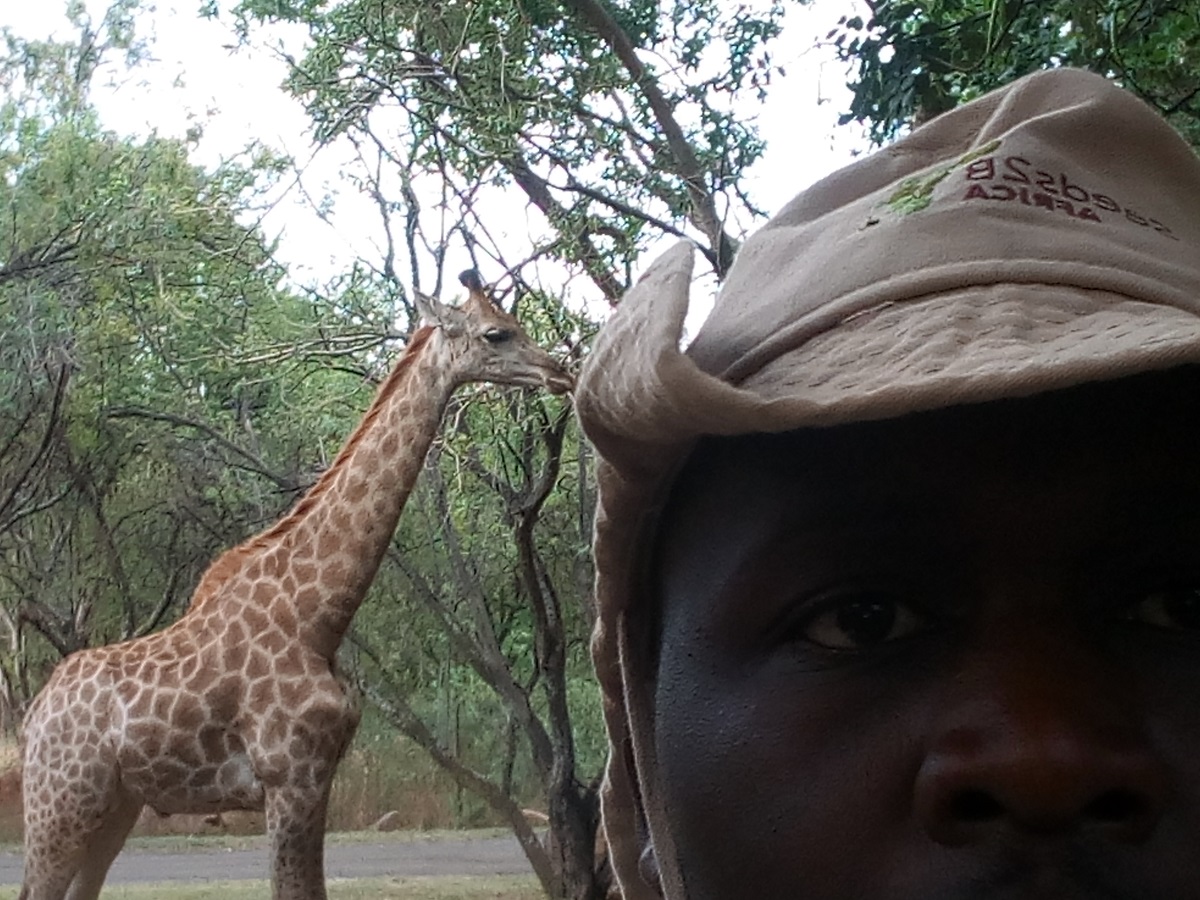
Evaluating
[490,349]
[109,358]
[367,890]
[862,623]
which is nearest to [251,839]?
[367,890]

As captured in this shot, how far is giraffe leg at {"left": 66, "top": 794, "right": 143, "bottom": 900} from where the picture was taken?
2.33 metres

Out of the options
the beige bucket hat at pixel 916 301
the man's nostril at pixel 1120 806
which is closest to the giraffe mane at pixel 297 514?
the beige bucket hat at pixel 916 301

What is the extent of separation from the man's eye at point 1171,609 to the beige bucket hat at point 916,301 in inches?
3.3

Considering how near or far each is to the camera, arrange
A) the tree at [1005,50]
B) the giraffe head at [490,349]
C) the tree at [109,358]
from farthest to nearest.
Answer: the tree at [109,358]
the giraffe head at [490,349]
the tree at [1005,50]

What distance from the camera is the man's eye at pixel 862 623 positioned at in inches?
19.6

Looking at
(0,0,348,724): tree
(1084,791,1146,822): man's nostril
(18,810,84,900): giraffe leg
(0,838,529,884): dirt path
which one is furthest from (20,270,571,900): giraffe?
(1084,791,1146,822): man's nostril

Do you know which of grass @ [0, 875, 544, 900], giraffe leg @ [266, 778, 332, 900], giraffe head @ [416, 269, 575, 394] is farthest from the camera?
grass @ [0, 875, 544, 900]

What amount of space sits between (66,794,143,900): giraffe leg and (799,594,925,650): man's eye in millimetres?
2066

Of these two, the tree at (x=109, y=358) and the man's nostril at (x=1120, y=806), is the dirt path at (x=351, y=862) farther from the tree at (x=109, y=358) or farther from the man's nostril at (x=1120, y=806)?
the man's nostril at (x=1120, y=806)

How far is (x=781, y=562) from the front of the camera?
523 mm

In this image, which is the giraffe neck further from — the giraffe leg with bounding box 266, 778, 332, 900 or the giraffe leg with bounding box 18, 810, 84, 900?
the giraffe leg with bounding box 18, 810, 84, 900

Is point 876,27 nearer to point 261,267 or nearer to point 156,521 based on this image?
point 261,267

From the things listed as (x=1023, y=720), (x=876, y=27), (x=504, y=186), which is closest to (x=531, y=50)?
(x=504, y=186)

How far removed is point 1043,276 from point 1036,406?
2.1 inches
